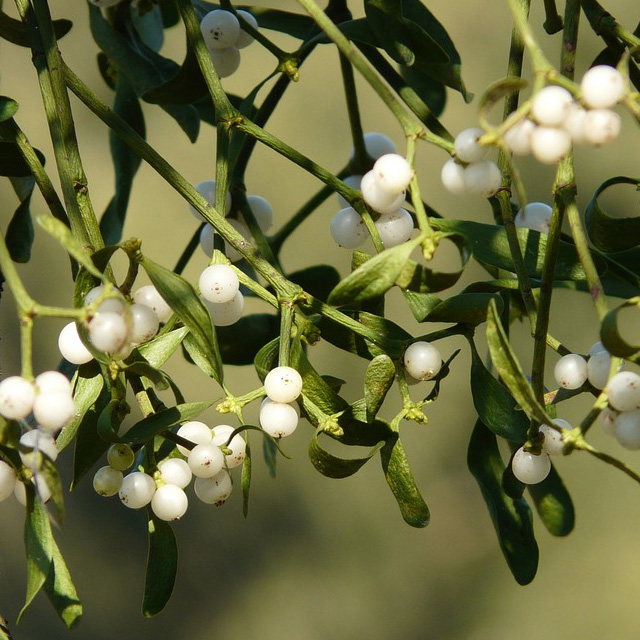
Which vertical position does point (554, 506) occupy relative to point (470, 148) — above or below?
below

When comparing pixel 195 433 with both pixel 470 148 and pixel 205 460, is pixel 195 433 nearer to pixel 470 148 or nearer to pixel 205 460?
pixel 205 460

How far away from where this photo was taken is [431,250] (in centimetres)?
24

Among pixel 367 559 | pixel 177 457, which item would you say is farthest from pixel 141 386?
pixel 367 559

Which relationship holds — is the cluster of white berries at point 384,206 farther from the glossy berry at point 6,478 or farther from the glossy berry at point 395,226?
the glossy berry at point 6,478

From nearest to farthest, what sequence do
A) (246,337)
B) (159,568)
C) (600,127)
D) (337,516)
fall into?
(600,127), (159,568), (246,337), (337,516)

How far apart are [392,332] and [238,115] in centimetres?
10

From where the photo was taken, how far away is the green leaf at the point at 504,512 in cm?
34

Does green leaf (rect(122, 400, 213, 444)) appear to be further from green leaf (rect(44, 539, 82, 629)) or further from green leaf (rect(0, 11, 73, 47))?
green leaf (rect(0, 11, 73, 47))

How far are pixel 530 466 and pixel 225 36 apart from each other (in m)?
0.22

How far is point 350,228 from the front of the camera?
0.34m

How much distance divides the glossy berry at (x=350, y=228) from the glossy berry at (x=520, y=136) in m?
0.12

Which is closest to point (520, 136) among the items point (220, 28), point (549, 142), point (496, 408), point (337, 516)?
point (549, 142)

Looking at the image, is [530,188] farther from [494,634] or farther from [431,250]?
[431,250]

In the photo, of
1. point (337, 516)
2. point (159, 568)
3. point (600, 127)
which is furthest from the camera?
point (337, 516)
